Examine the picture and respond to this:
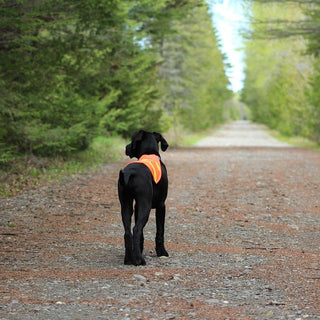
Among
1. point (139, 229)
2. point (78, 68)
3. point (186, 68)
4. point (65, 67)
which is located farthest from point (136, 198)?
point (186, 68)

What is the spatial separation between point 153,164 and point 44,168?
28.2 ft

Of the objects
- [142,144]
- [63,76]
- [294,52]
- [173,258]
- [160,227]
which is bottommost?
[173,258]

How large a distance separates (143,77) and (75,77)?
868 cm

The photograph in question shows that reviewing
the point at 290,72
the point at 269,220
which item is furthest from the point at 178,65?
the point at 269,220

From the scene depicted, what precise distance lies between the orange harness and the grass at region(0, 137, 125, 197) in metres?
5.47

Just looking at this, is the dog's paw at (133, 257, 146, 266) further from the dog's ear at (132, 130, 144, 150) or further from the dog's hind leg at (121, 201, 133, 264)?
the dog's ear at (132, 130, 144, 150)

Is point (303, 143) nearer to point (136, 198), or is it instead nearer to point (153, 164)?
point (153, 164)

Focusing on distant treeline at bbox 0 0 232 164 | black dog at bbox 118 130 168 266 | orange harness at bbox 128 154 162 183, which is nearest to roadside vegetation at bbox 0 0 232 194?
distant treeline at bbox 0 0 232 164

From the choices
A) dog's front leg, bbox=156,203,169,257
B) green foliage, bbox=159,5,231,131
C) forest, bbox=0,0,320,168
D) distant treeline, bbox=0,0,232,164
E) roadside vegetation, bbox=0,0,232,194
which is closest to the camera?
dog's front leg, bbox=156,203,169,257

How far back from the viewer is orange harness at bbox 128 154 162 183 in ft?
19.6

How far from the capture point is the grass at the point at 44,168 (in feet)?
39.7

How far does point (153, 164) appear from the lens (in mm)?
6016

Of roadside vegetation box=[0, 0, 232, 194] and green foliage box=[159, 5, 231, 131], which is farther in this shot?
green foliage box=[159, 5, 231, 131]

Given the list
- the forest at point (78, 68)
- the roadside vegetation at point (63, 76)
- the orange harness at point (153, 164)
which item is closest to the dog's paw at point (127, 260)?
the orange harness at point (153, 164)
